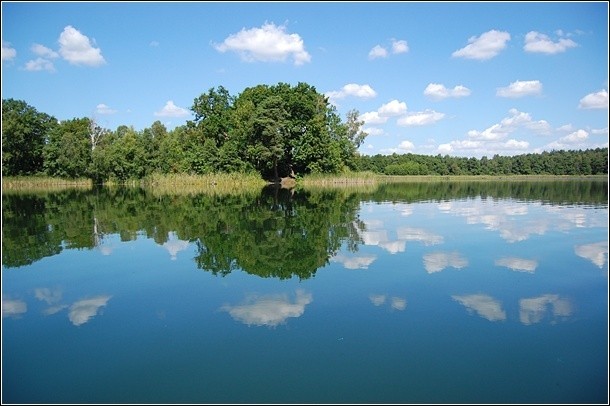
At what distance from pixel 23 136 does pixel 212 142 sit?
2743cm

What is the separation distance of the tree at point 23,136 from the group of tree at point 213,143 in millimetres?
119

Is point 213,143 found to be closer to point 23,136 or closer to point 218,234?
point 23,136

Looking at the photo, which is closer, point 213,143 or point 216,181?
point 216,181

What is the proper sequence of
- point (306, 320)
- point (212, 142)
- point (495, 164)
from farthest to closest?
point (495, 164), point (212, 142), point (306, 320)

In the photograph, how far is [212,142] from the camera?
53406mm

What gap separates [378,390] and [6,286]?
7.16 m

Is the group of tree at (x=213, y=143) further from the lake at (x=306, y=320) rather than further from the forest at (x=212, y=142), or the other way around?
the lake at (x=306, y=320)

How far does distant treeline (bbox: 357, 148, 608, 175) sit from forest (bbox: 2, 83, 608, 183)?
43.9 m

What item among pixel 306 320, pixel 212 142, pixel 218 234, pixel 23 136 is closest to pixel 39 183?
pixel 23 136

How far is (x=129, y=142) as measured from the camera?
64.7 meters

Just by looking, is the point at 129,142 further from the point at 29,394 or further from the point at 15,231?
the point at 29,394

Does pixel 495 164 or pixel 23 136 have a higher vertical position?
pixel 23 136

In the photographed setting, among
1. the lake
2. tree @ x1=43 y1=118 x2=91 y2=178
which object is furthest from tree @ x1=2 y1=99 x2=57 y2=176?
the lake

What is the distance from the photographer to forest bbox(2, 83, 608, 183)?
51344 mm
